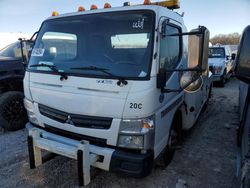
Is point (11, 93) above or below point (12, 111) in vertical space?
above

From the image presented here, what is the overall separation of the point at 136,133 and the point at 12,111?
357cm

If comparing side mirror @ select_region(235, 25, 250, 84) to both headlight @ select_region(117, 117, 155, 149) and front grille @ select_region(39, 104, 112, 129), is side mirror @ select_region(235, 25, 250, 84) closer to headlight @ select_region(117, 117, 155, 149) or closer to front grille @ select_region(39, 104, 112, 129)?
headlight @ select_region(117, 117, 155, 149)

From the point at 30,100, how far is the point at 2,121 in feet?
7.17

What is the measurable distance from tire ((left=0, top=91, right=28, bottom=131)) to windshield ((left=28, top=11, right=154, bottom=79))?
6.54 feet

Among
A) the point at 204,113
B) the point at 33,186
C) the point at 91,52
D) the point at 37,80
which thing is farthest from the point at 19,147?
the point at 204,113

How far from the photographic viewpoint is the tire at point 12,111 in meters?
4.89

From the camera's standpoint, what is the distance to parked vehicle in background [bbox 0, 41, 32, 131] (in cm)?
491

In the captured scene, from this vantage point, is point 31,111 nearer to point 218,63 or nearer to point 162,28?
point 162,28

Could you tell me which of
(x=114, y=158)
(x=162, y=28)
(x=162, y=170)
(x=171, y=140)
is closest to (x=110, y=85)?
(x=114, y=158)

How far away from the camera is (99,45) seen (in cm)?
293

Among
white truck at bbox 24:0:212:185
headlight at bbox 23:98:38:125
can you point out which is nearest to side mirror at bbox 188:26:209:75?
white truck at bbox 24:0:212:185

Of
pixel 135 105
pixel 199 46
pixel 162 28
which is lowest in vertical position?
pixel 135 105

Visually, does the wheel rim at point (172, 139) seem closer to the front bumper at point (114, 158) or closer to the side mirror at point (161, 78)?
the front bumper at point (114, 158)

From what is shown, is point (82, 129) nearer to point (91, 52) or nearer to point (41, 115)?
point (41, 115)
